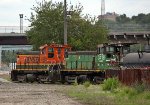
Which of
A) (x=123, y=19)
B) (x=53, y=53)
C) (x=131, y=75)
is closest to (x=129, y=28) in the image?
(x=53, y=53)

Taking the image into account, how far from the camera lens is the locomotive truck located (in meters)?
39.2

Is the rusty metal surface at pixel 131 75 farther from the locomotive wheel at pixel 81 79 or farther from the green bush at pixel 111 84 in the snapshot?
the locomotive wheel at pixel 81 79

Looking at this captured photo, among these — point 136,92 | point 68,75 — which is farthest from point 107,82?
point 68,75

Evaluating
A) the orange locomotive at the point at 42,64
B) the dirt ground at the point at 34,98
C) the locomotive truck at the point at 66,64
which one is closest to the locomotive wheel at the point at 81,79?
the locomotive truck at the point at 66,64

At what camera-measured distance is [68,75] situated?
4312 centimetres

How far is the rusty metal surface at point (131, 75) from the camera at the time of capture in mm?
24125

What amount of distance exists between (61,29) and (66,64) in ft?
53.6

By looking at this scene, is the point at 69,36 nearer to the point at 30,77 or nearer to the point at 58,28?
the point at 58,28

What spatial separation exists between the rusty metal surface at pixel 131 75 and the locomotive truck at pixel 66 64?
7.97 metres

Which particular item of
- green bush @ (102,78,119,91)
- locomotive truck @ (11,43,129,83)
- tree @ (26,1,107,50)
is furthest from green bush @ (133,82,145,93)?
tree @ (26,1,107,50)

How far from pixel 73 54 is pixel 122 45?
685cm

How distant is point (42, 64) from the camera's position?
1809 inches

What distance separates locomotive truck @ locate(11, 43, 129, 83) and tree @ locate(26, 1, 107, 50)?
10.7 meters

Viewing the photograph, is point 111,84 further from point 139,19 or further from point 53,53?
point 139,19
